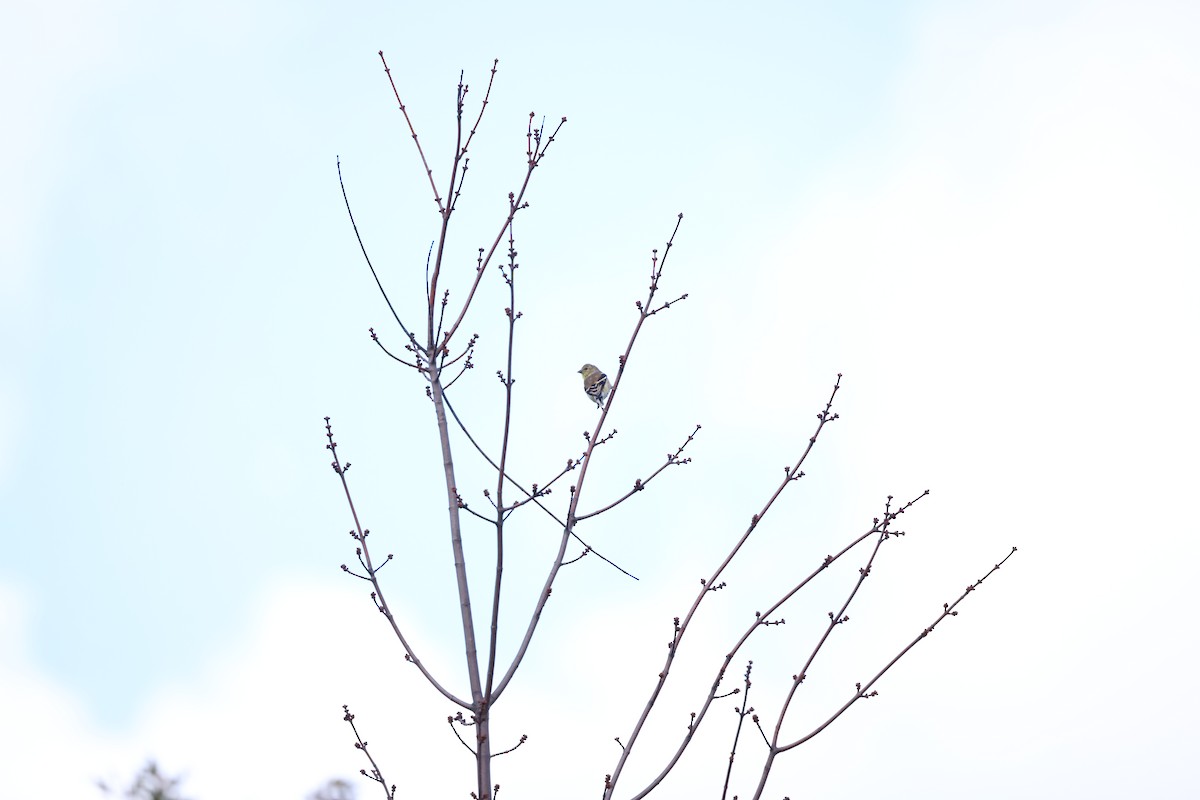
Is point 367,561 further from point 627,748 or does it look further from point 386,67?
point 386,67

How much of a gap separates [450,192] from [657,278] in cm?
101

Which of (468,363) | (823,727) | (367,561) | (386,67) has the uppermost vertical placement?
(386,67)

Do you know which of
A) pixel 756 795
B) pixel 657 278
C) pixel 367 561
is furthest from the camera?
pixel 657 278

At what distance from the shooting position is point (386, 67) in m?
5.50

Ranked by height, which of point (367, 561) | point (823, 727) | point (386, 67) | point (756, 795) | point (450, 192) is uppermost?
point (386, 67)

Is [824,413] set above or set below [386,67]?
below

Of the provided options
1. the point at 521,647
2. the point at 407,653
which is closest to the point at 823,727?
the point at 521,647

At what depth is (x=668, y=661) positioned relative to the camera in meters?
4.67

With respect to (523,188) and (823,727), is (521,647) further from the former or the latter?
(523,188)

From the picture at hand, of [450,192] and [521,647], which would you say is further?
[450,192]

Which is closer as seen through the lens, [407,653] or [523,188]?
[407,653]

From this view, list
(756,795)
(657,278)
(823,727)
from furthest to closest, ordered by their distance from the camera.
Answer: (657,278) → (823,727) → (756,795)

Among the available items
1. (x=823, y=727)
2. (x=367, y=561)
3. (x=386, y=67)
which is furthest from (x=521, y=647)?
(x=386, y=67)

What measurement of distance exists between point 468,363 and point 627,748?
177cm
